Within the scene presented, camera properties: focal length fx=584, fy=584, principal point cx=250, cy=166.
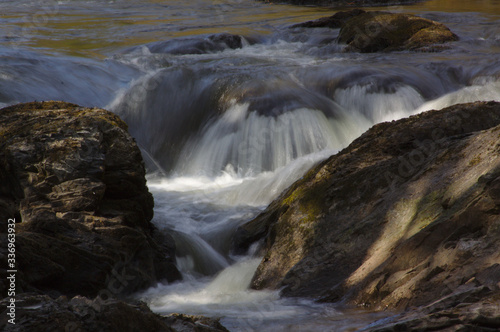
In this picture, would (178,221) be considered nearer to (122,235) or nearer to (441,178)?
(122,235)

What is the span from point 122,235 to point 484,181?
305cm

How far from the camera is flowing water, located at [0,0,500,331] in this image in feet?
18.5

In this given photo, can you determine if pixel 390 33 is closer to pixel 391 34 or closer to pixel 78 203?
pixel 391 34

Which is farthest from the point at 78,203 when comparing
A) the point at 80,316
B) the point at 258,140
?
the point at 258,140

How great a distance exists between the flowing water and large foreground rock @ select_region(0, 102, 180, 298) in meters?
0.44

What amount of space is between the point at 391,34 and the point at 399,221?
10.7 metres

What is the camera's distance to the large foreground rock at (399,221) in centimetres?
362

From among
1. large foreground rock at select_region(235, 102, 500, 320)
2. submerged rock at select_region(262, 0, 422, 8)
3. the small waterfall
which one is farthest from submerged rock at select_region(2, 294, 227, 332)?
submerged rock at select_region(262, 0, 422, 8)

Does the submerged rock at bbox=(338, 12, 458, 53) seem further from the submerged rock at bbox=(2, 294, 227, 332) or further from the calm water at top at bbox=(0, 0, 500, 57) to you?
the submerged rock at bbox=(2, 294, 227, 332)

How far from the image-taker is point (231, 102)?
34.7ft

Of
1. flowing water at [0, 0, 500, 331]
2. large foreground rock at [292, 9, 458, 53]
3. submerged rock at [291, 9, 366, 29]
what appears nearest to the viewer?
flowing water at [0, 0, 500, 331]

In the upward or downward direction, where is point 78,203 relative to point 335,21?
downward

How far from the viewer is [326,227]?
17.3 ft

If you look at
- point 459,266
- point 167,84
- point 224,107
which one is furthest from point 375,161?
point 167,84
